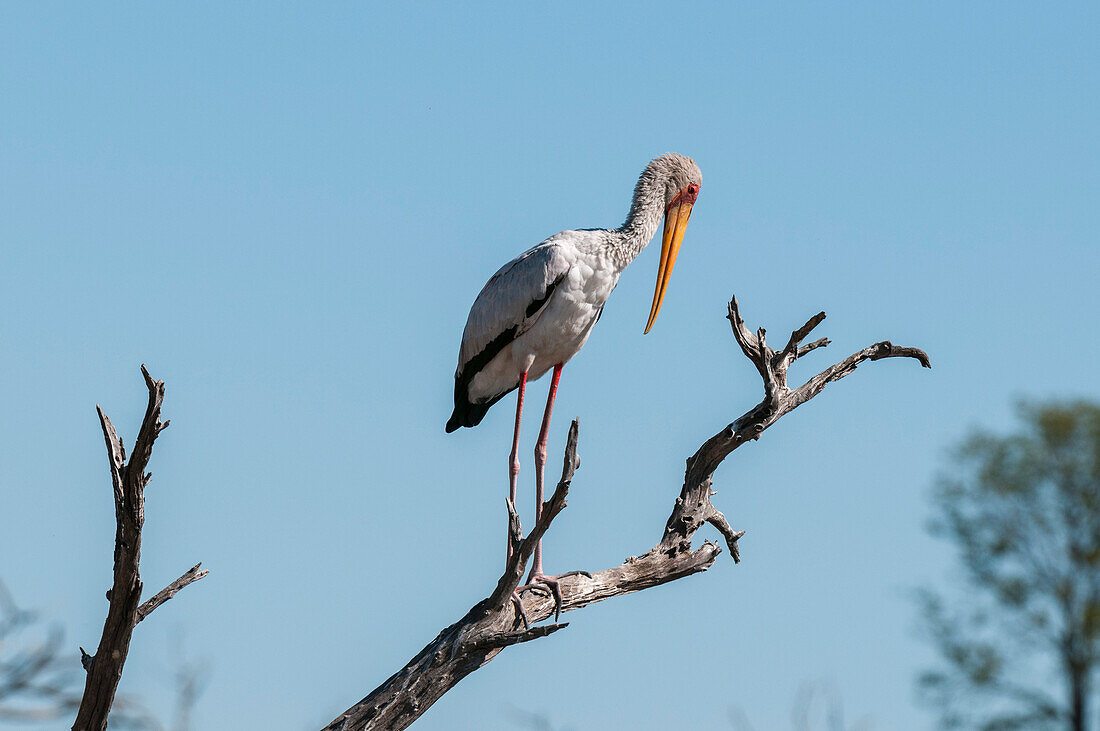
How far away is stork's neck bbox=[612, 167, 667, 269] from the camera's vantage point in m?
8.34

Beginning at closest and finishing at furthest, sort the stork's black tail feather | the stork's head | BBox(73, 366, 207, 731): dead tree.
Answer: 1. BBox(73, 366, 207, 731): dead tree
2. the stork's head
3. the stork's black tail feather

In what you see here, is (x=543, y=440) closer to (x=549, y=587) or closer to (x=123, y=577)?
(x=549, y=587)

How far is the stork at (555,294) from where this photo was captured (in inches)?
322

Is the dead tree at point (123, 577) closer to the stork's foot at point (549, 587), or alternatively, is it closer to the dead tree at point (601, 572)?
the dead tree at point (601, 572)

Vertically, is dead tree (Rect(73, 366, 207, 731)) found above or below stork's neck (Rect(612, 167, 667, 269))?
below

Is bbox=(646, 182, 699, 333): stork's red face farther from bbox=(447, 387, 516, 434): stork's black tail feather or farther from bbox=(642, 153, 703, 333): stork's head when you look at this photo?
bbox=(447, 387, 516, 434): stork's black tail feather

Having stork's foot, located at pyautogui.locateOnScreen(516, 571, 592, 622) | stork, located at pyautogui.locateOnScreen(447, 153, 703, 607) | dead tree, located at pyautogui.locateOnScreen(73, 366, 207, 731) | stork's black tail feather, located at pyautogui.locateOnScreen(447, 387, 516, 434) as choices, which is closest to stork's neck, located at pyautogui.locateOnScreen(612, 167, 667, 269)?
stork, located at pyautogui.locateOnScreen(447, 153, 703, 607)

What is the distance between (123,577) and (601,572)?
265 centimetres

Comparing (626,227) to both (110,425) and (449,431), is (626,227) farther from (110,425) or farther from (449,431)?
(110,425)

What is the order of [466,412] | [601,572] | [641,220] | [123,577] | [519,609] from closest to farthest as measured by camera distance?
1. [123,577]
2. [519,609]
3. [601,572]
4. [641,220]
5. [466,412]

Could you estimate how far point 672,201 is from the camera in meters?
8.68

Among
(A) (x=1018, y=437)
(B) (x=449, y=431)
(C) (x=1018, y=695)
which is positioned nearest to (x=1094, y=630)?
(C) (x=1018, y=695)

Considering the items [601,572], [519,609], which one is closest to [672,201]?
[601,572]

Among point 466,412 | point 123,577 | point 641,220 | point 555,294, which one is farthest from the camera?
point 466,412
